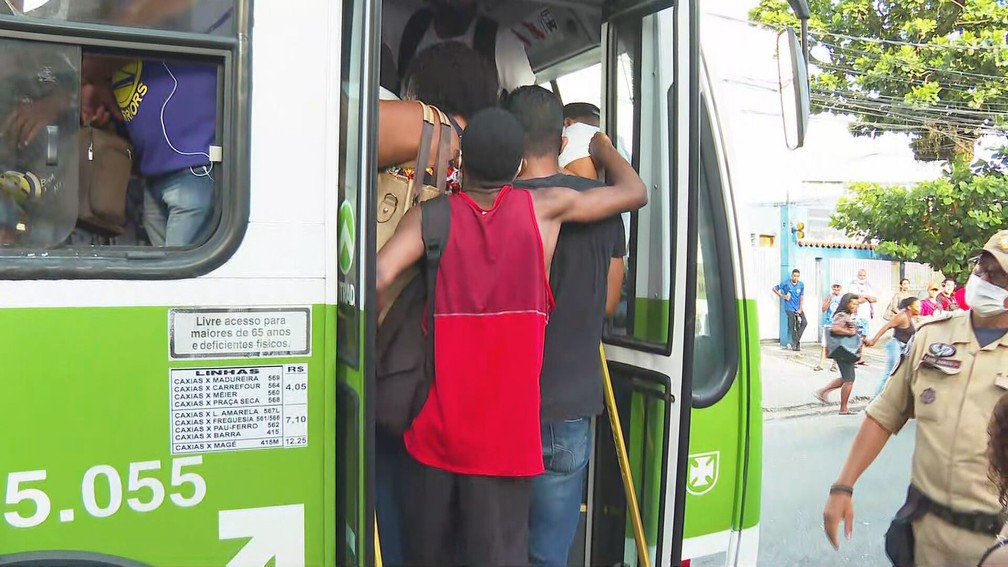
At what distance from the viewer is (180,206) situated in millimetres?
1971

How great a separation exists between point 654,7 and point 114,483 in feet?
6.92

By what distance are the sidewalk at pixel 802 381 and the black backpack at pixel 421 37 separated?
8.97m

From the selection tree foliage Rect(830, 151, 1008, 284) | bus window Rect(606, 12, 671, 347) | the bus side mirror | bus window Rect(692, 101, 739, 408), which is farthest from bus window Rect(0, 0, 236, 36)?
tree foliage Rect(830, 151, 1008, 284)

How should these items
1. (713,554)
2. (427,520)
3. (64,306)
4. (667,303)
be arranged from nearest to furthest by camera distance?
(64,306) < (427,520) < (667,303) < (713,554)

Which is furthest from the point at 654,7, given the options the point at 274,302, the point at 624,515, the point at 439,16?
the point at 624,515

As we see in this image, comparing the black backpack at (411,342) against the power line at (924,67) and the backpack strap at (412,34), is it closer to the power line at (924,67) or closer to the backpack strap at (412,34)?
the backpack strap at (412,34)

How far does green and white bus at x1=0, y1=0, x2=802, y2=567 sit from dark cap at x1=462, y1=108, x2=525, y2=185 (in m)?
0.32

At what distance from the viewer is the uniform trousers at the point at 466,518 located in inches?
79.4

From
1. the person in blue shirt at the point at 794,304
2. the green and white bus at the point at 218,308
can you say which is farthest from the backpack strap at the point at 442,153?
the person in blue shirt at the point at 794,304

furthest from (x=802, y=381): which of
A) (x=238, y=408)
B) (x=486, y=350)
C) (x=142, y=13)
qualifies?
(x=142, y=13)

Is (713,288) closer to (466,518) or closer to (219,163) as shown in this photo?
(466,518)

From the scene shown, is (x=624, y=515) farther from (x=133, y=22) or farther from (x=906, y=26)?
(x=906, y=26)

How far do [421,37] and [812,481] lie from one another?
6.19 meters

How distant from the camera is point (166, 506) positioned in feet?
6.11
